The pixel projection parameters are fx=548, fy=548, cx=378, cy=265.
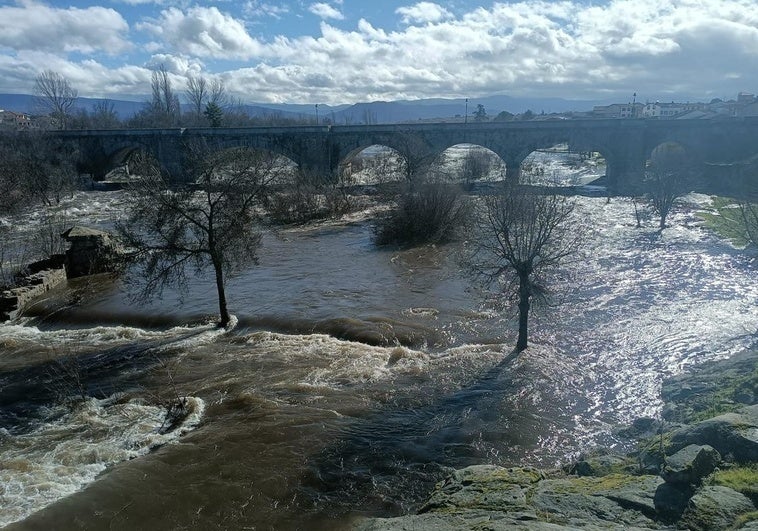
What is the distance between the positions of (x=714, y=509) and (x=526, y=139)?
5443 centimetres

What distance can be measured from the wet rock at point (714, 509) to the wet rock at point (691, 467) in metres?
0.35

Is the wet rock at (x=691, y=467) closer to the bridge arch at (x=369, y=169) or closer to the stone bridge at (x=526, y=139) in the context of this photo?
the bridge arch at (x=369, y=169)

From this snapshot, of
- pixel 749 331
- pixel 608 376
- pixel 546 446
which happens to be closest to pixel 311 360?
pixel 546 446

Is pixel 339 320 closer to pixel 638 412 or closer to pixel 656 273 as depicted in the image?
pixel 638 412

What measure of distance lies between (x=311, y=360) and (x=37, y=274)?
1721cm

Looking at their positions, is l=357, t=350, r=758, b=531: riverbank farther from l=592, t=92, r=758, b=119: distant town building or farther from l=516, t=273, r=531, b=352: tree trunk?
l=592, t=92, r=758, b=119: distant town building

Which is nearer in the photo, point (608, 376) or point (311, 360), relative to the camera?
point (608, 376)

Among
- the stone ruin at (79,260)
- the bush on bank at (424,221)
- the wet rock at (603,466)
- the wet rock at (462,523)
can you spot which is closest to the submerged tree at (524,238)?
the wet rock at (603,466)

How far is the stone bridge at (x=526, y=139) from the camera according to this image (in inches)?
2213

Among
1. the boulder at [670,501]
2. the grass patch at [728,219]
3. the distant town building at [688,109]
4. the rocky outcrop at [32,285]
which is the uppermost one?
the distant town building at [688,109]

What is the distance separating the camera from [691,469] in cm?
733

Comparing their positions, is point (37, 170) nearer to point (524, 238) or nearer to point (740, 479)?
point (524, 238)

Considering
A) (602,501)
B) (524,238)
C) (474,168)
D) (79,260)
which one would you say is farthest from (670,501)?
(474,168)

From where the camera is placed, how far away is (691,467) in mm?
7352
